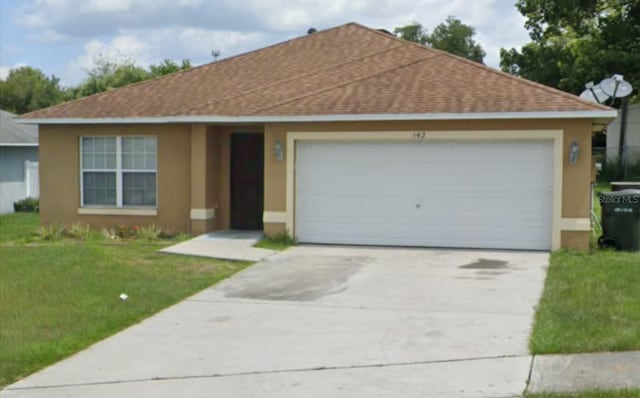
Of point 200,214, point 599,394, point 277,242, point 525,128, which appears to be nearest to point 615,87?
point 525,128

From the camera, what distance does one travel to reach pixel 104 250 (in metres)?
16.0

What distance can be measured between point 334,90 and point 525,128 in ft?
13.8

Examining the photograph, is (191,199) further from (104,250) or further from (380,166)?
(380,166)

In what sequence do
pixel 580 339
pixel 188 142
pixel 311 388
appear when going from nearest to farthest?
1. pixel 311 388
2. pixel 580 339
3. pixel 188 142

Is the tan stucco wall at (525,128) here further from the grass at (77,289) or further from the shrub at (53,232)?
the shrub at (53,232)

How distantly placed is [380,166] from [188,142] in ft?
14.7

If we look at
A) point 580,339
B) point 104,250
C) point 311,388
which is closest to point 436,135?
point 104,250

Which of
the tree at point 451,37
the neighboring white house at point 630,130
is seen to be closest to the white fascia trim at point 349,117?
the neighboring white house at point 630,130

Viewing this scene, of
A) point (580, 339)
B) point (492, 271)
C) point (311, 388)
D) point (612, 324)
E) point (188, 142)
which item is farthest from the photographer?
point (188, 142)

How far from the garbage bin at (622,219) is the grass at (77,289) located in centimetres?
691

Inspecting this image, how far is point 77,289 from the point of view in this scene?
11812mm

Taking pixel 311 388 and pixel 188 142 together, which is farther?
pixel 188 142

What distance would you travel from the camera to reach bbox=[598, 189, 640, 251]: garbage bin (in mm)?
15281

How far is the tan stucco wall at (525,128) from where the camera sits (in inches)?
610
